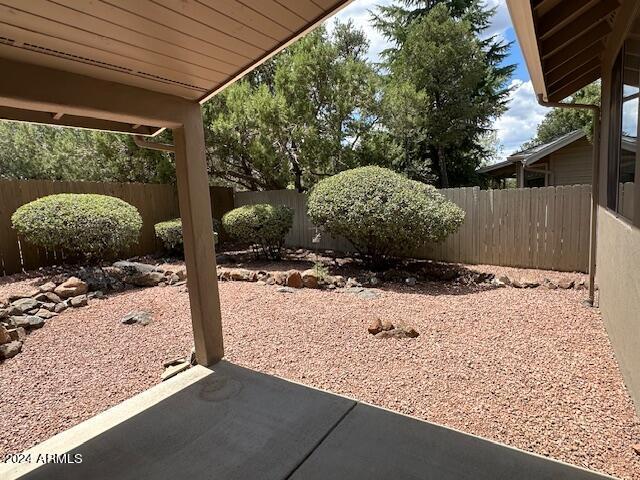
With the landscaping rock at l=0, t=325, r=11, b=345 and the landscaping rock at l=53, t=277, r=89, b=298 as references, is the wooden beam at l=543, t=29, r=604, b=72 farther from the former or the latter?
the landscaping rock at l=53, t=277, r=89, b=298

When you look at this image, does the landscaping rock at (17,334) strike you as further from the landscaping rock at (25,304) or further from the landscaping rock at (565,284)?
the landscaping rock at (565,284)

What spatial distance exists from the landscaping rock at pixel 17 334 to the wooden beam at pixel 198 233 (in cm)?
237

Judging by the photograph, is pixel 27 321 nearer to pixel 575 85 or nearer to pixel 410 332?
pixel 410 332

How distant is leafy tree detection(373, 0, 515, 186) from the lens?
13047mm

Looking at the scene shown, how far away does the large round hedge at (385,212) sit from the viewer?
19.4 ft

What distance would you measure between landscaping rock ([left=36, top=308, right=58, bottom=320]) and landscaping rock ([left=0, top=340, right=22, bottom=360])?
83cm

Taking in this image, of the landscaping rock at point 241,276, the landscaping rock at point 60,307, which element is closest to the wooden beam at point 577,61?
the landscaping rock at point 241,276

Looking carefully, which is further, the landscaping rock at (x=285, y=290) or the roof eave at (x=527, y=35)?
the landscaping rock at (x=285, y=290)

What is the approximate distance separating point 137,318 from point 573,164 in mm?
12468

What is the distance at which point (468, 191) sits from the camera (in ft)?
22.5

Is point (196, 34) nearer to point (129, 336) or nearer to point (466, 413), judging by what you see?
point (466, 413)

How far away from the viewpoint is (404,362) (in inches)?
123

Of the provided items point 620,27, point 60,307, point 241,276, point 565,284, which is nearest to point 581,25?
point 620,27

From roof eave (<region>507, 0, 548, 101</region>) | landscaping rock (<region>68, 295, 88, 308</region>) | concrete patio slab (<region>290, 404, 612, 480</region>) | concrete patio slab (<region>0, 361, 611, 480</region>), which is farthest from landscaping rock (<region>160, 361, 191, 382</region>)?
roof eave (<region>507, 0, 548, 101</region>)
